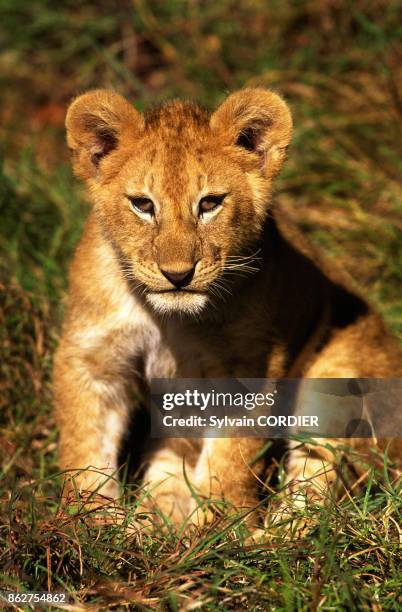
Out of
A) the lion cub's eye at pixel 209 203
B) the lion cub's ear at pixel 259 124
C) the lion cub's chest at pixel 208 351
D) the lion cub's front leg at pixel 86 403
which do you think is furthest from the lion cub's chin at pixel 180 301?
the lion cub's ear at pixel 259 124

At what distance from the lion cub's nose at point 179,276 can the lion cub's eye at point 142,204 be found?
336 mm

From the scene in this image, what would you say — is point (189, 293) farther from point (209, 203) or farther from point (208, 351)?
point (208, 351)

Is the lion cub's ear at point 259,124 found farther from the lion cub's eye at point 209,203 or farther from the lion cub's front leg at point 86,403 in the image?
the lion cub's front leg at point 86,403

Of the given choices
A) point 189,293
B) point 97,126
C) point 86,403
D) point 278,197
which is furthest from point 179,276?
point 278,197

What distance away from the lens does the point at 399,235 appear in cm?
692

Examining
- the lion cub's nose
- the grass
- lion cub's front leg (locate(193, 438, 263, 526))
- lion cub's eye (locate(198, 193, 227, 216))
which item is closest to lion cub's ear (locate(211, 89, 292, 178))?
lion cub's eye (locate(198, 193, 227, 216))

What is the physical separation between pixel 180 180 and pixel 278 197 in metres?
3.42

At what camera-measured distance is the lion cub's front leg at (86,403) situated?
4801mm

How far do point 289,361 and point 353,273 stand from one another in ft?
7.29

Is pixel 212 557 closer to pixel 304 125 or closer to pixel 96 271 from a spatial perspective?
pixel 96 271

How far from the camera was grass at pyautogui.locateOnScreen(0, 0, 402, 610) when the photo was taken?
3.86 metres

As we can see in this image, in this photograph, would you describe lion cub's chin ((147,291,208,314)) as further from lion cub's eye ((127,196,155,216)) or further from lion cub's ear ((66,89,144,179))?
lion cub's ear ((66,89,144,179))

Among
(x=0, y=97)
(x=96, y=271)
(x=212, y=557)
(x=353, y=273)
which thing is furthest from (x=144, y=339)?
(x=0, y=97)

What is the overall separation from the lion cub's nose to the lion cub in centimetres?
1
